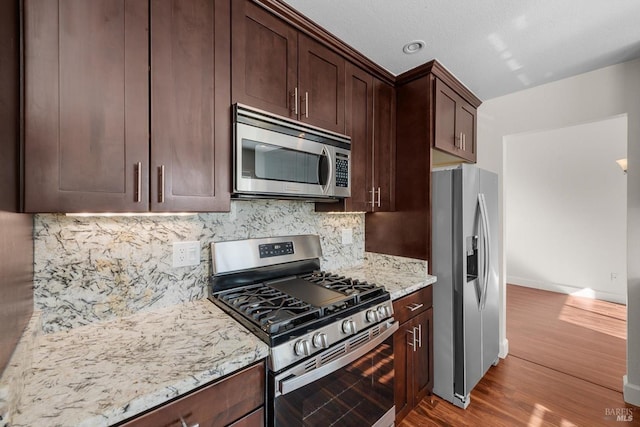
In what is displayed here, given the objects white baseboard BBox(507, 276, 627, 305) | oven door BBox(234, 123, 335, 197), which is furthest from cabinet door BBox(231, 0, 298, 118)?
white baseboard BBox(507, 276, 627, 305)

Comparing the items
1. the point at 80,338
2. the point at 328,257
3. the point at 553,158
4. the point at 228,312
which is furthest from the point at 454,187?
the point at 553,158

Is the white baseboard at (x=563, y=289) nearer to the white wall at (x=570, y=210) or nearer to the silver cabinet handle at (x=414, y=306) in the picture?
the white wall at (x=570, y=210)

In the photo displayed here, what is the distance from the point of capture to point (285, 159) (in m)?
1.55

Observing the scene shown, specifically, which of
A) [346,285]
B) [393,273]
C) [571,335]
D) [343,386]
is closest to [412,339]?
[393,273]

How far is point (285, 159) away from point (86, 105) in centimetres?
85

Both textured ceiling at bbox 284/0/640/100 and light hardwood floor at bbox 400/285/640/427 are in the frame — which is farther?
light hardwood floor at bbox 400/285/640/427

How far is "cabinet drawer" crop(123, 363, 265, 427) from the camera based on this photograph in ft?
2.69

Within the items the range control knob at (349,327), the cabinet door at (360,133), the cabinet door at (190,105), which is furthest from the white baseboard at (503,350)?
the cabinet door at (190,105)

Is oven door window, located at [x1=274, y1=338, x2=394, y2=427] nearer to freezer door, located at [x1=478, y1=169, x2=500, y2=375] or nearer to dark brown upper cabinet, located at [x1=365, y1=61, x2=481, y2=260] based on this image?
dark brown upper cabinet, located at [x1=365, y1=61, x2=481, y2=260]

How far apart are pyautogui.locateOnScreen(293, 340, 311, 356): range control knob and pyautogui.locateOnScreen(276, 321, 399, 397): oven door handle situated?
8 centimetres

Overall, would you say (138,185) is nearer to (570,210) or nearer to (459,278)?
(459,278)

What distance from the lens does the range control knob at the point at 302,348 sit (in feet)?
3.65

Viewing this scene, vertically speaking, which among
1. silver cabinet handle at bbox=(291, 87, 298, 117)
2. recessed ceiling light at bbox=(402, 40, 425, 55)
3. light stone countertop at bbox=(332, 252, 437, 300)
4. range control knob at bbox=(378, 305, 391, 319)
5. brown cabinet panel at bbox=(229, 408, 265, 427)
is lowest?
brown cabinet panel at bbox=(229, 408, 265, 427)

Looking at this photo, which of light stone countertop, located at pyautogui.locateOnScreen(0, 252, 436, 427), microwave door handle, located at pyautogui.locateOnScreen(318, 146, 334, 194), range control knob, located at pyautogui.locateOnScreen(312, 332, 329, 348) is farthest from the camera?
microwave door handle, located at pyautogui.locateOnScreen(318, 146, 334, 194)
